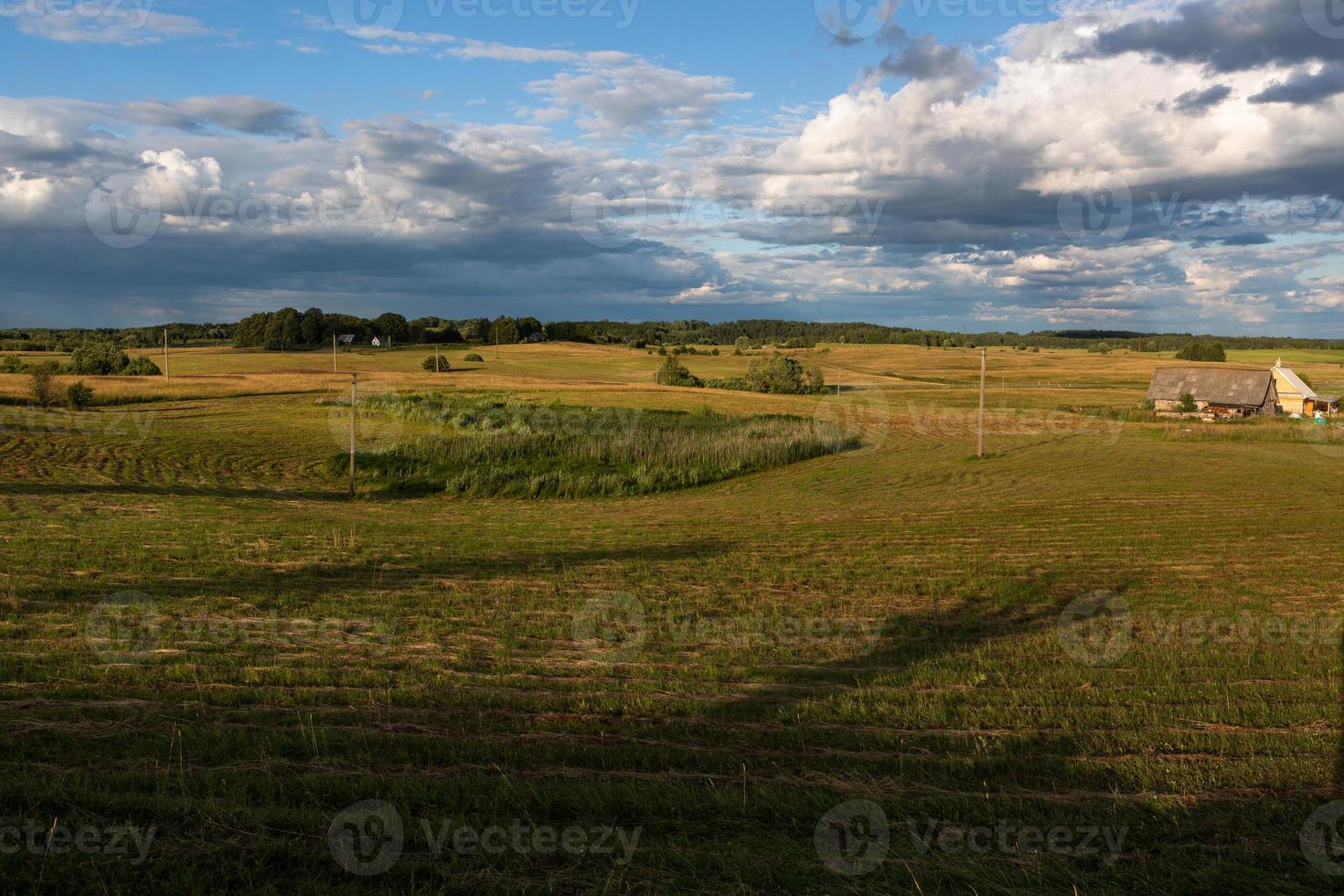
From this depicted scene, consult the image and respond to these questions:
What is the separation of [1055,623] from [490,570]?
8.11 metres

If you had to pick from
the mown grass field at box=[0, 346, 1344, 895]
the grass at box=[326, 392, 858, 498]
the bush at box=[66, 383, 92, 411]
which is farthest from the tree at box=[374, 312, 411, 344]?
the mown grass field at box=[0, 346, 1344, 895]

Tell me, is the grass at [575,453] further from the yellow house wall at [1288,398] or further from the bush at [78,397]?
the yellow house wall at [1288,398]

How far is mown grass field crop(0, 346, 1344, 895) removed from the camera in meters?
4.53

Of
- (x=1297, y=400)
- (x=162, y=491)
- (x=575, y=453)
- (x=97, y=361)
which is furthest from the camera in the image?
(x=97, y=361)

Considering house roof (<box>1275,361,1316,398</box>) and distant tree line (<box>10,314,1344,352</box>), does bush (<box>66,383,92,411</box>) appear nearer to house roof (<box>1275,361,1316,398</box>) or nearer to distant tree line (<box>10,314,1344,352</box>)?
distant tree line (<box>10,314,1344,352</box>)

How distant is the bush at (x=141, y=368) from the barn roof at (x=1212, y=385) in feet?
281

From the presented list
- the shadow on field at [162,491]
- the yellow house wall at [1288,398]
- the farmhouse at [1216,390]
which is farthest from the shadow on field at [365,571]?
the yellow house wall at [1288,398]

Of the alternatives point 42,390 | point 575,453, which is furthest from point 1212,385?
point 42,390

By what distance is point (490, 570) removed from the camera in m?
14.1

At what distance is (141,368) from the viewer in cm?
8088

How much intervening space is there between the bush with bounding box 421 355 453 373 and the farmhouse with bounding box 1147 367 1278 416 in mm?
66974

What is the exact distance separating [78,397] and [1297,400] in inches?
3447

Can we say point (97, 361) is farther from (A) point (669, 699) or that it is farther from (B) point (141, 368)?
(A) point (669, 699)

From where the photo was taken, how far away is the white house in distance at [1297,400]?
239ft
